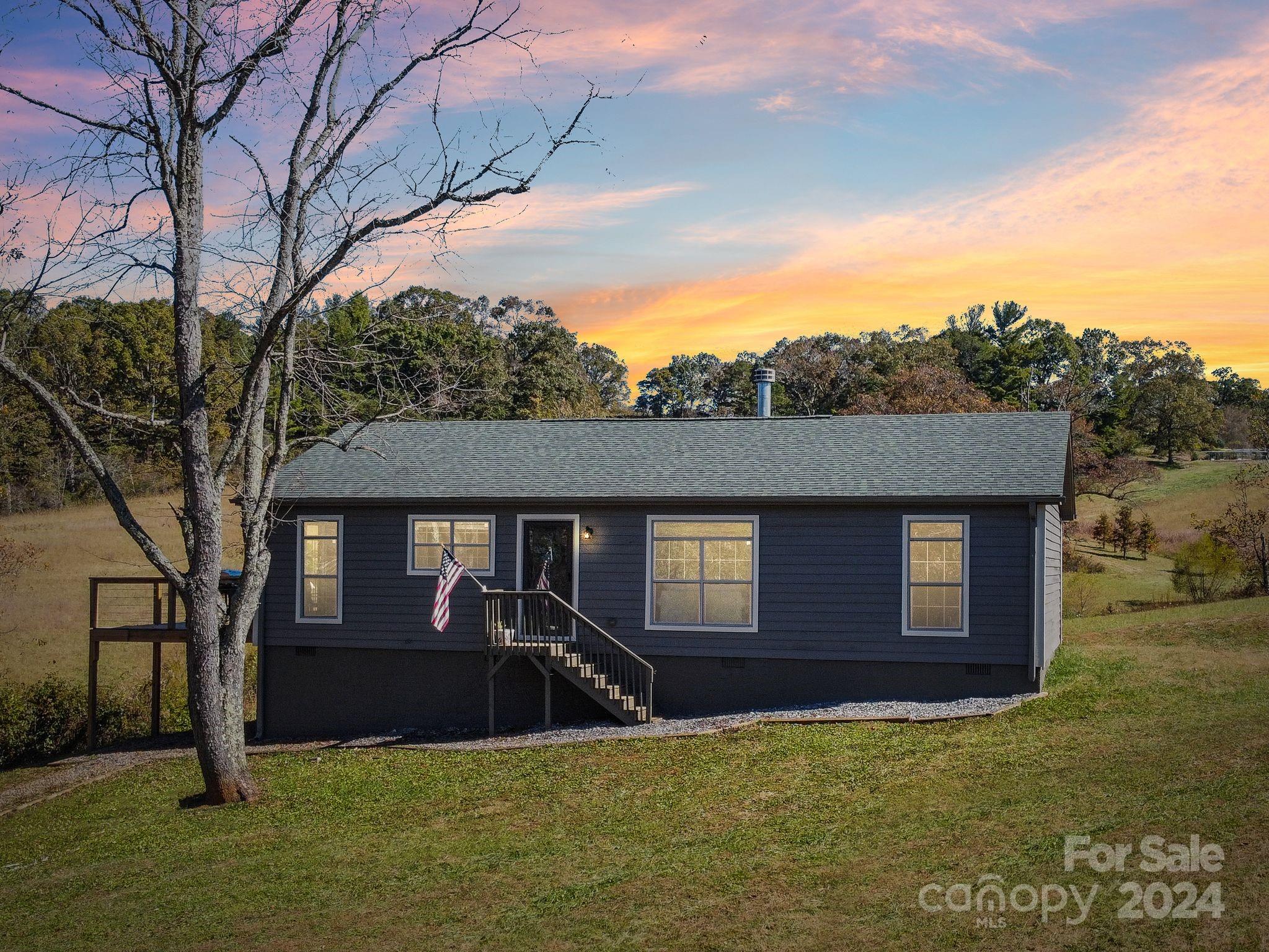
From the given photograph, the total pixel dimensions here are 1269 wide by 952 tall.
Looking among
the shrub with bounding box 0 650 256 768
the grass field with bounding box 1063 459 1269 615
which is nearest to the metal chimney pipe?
the shrub with bounding box 0 650 256 768

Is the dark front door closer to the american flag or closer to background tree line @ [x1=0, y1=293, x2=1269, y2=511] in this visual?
the american flag

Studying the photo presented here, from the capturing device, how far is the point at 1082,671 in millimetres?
15523

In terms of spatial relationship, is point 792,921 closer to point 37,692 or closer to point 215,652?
point 215,652

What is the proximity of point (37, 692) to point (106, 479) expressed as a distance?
31.6ft

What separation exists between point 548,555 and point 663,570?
1.81 meters

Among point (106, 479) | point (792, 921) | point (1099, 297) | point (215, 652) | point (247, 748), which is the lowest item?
point (247, 748)

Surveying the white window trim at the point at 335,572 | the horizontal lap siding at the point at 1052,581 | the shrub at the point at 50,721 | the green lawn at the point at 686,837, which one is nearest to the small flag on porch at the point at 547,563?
the green lawn at the point at 686,837

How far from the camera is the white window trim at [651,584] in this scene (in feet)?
50.5

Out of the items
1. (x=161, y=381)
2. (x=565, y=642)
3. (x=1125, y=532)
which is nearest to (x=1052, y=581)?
(x=565, y=642)

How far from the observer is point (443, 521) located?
16750 millimetres

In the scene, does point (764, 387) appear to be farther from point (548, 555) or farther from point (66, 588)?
point (66, 588)

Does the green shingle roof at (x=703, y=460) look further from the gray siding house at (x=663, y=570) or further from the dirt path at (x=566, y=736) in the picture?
the dirt path at (x=566, y=736)

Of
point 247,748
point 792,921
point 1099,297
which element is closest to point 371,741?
point 247,748

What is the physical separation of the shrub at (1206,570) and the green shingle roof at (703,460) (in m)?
10.3
